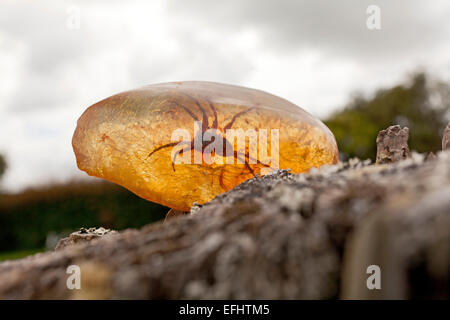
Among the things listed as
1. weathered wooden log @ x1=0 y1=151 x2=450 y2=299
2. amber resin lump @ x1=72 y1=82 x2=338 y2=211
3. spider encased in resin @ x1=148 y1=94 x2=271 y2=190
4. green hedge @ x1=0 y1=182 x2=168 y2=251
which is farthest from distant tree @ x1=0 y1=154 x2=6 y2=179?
weathered wooden log @ x1=0 y1=151 x2=450 y2=299

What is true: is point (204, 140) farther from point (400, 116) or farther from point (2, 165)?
point (2, 165)

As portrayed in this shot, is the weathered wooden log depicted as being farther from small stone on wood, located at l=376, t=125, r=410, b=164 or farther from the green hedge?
the green hedge

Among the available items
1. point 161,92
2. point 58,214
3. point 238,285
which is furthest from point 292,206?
point 58,214

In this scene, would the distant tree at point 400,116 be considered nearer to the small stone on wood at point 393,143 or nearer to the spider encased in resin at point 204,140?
the small stone on wood at point 393,143
